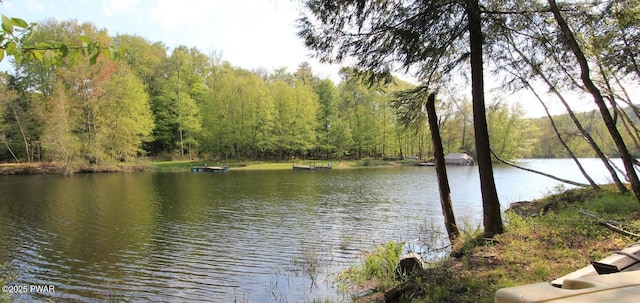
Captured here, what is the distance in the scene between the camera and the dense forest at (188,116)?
38.2 metres

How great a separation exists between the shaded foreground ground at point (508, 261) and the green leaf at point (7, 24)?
4.47 metres

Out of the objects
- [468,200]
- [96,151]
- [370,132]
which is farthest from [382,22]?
[370,132]

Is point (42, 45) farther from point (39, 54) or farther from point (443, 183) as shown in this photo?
point (443, 183)

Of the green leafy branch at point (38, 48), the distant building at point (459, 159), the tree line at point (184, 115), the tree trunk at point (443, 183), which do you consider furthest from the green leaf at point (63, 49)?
the distant building at point (459, 159)

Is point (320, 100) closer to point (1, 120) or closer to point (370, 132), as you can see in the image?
point (370, 132)

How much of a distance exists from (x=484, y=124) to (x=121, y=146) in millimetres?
41296

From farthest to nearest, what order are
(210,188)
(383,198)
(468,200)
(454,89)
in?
(210,188) < (383,198) < (468,200) < (454,89)

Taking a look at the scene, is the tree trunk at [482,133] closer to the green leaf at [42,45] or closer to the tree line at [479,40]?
the tree line at [479,40]

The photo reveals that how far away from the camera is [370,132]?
56.9 m

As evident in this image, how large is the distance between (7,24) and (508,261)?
6.01 metres

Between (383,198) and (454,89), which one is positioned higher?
(454,89)

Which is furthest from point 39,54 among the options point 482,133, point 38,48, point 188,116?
point 188,116

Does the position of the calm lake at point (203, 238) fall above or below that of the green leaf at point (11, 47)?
below

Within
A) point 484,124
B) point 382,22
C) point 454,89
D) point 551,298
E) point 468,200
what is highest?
point 382,22
